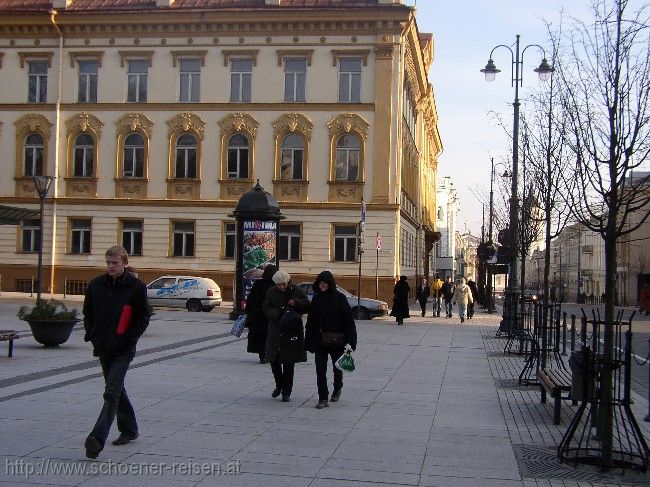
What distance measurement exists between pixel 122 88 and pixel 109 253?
1464 inches

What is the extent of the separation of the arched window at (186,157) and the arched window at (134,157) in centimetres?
183

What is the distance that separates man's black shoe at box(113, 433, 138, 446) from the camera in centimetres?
854

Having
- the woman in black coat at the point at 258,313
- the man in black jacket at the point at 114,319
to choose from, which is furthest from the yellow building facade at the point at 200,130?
the man in black jacket at the point at 114,319

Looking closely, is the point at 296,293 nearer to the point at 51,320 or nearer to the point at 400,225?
the point at 51,320

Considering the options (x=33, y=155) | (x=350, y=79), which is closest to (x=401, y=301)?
(x=350, y=79)

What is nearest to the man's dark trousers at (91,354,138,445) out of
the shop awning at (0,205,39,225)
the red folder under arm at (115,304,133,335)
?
the red folder under arm at (115,304,133,335)

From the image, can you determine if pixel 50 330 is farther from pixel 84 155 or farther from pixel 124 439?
pixel 84 155

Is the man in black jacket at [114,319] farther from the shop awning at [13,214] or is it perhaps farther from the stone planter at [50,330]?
the shop awning at [13,214]

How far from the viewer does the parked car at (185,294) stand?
118ft

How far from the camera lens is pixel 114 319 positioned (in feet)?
26.7

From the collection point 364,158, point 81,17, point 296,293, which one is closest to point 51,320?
point 296,293

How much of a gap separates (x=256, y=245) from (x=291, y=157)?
597 inches

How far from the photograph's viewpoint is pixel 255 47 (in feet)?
140

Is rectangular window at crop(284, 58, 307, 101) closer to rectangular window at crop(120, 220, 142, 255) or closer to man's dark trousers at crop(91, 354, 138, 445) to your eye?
rectangular window at crop(120, 220, 142, 255)
